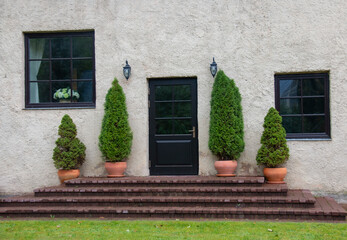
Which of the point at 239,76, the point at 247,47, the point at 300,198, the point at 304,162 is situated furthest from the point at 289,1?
the point at 300,198

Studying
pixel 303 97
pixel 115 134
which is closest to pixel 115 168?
pixel 115 134

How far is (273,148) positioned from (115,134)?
307 centimetres

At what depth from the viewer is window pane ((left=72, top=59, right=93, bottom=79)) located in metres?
9.73

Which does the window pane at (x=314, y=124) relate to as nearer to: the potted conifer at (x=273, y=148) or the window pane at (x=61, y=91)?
the potted conifer at (x=273, y=148)

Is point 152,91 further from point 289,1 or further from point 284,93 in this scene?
point 289,1

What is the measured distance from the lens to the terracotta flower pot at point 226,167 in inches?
343

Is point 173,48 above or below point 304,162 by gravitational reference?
above

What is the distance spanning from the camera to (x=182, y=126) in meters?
9.41

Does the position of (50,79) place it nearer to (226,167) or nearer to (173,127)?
(173,127)

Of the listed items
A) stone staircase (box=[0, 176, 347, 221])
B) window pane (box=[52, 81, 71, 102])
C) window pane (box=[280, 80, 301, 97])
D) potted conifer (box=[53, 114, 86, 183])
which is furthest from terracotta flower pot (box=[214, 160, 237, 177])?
window pane (box=[52, 81, 71, 102])

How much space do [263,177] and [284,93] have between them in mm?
1806

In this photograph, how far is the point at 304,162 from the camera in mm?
8836

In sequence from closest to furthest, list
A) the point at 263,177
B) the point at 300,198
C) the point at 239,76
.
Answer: the point at 300,198, the point at 263,177, the point at 239,76

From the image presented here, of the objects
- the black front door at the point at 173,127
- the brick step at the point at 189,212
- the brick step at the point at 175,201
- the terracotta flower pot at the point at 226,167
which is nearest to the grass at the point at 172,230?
the brick step at the point at 189,212
